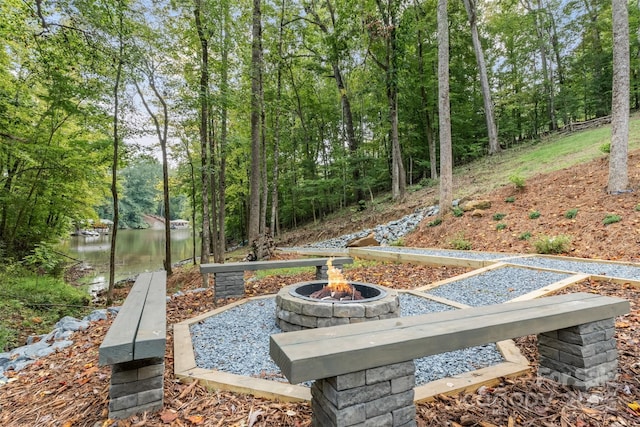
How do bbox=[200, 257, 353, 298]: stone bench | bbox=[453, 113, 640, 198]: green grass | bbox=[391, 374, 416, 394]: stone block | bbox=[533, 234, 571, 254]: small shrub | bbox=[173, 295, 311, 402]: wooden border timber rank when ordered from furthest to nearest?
bbox=[453, 113, 640, 198]: green grass, bbox=[533, 234, 571, 254]: small shrub, bbox=[200, 257, 353, 298]: stone bench, bbox=[173, 295, 311, 402]: wooden border timber, bbox=[391, 374, 416, 394]: stone block

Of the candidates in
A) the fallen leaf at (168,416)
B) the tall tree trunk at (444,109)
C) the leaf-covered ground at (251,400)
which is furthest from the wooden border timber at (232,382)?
the tall tree trunk at (444,109)

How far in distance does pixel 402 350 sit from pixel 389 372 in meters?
0.14

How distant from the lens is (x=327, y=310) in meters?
3.01

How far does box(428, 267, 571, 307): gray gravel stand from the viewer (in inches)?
157

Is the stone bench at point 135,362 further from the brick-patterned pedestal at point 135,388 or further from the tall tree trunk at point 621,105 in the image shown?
the tall tree trunk at point 621,105

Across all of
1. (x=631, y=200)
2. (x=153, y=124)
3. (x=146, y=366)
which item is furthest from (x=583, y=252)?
(x=153, y=124)


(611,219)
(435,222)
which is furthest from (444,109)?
(611,219)

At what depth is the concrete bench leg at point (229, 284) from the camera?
4.65 meters

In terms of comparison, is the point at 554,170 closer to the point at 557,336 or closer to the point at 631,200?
the point at 631,200

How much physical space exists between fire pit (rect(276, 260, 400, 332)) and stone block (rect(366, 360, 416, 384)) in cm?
138

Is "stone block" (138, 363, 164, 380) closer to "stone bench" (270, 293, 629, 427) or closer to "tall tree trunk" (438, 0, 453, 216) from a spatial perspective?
"stone bench" (270, 293, 629, 427)

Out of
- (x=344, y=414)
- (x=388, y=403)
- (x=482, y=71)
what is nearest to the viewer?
(x=344, y=414)

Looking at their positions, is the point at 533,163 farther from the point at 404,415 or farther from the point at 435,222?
the point at 404,415

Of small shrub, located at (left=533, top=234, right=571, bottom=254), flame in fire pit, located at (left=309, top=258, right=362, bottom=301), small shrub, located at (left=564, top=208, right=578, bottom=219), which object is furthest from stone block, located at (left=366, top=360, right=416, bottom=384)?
small shrub, located at (left=564, top=208, right=578, bottom=219)
